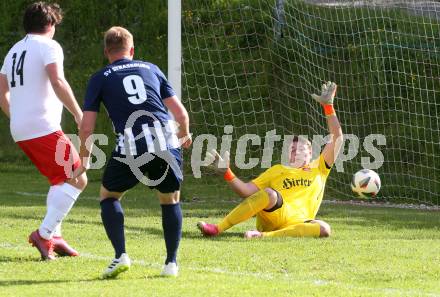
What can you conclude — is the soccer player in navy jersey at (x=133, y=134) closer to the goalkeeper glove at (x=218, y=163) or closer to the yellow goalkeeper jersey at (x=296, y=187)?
the goalkeeper glove at (x=218, y=163)

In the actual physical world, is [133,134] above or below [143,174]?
above

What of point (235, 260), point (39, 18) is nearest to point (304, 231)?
point (235, 260)

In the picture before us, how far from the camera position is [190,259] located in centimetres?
758

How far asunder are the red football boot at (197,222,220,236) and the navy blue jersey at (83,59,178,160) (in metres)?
2.46

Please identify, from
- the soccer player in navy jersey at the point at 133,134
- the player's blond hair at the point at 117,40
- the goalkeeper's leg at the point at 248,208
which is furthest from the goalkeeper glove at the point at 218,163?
the player's blond hair at the point at 117,40

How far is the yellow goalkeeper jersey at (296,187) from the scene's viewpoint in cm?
925

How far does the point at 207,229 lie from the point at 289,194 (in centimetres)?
84

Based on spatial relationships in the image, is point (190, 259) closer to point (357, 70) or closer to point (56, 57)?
point (56, 57)

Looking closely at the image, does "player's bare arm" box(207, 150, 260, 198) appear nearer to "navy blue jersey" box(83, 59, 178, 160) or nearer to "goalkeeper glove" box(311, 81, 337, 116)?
"goalkeeper glove" box(311, 81, 337, 116)

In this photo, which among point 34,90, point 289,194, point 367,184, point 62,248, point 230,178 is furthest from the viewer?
point 367,184

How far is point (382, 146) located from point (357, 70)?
1181mm

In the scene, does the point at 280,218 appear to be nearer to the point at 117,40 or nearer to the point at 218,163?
the point at 218,163

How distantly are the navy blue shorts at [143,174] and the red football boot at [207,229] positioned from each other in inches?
92.8

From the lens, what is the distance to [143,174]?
6566 mm
